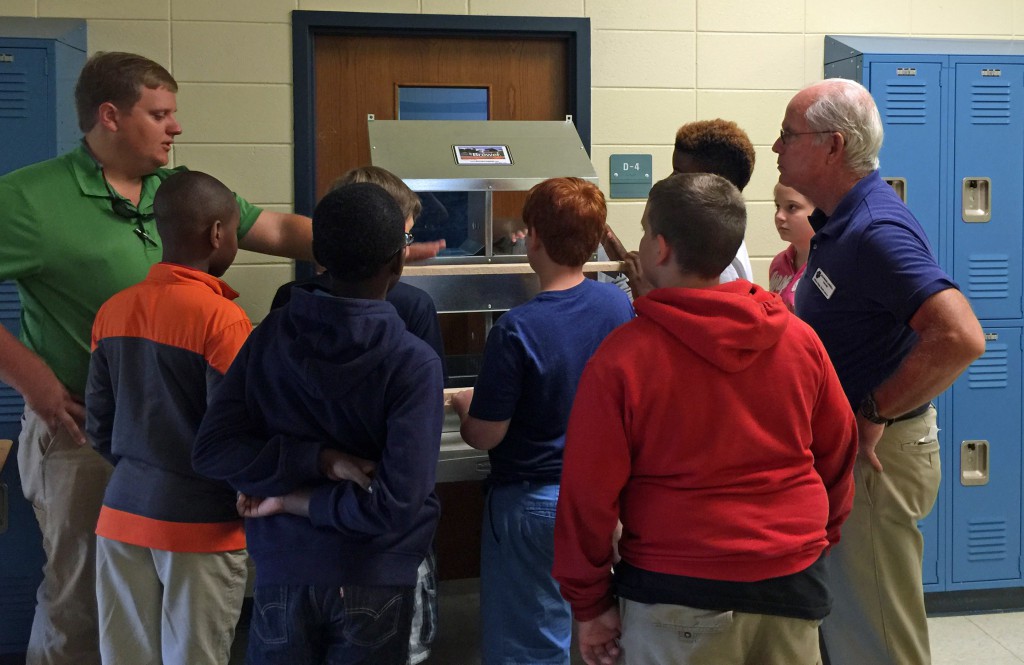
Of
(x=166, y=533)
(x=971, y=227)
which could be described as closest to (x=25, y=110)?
(x=166, y=533)

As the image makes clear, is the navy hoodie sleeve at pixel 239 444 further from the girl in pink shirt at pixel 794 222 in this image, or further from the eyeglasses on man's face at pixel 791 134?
the girl in pink shirt at pixel 794 222

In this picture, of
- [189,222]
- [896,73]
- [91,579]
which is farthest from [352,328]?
[896,73]

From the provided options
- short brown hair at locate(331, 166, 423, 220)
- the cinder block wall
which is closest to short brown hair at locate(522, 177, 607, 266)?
short brown hair at locate(331, 166, 423, 220)

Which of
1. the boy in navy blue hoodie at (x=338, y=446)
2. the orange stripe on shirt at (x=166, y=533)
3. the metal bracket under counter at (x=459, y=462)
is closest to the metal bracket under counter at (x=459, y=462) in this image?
the metal bracket under counter at (x=459, y=462)

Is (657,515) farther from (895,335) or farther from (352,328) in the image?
(895,335)

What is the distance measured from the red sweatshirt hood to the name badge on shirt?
1.77 feet

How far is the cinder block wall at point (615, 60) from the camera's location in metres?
3.06

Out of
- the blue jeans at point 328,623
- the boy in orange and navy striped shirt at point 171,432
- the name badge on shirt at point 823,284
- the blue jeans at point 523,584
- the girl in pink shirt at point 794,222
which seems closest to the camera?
the blue jeans at point 328,623

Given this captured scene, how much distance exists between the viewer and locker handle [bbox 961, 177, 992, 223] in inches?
126

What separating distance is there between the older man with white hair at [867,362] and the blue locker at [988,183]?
1.51m

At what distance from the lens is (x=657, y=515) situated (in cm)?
132

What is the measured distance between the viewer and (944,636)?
10.0 feet

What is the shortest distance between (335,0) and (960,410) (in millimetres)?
2493

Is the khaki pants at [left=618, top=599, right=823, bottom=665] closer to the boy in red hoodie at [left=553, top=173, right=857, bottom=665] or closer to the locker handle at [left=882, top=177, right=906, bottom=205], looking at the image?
the boy in red hoodie at [left=553, top=173, right=857, bottom=665]
